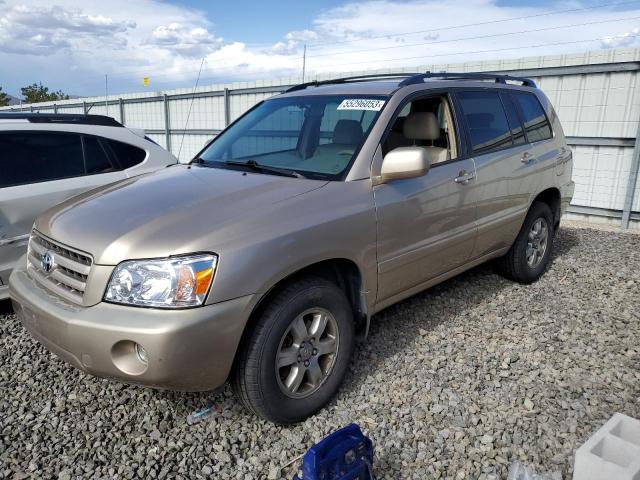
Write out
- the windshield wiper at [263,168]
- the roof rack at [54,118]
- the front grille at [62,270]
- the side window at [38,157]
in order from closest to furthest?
the front grille at [62,270], the windshield wiper at [263,168], the side window at [38,157], the roof rack at [54,118]

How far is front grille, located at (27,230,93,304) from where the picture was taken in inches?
97.5

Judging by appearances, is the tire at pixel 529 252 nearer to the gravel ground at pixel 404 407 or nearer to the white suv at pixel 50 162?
the gravel ground at pixel 404 407

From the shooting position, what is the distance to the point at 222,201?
2709mm

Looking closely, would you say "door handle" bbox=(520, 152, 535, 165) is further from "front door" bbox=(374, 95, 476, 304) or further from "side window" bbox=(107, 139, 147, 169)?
"side window" bbox=(107, 139, 147, 169)

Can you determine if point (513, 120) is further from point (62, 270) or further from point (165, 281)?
point (62, 270)

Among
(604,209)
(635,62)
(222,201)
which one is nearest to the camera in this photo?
(222,201)

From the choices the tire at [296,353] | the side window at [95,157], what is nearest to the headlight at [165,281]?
the tire at [296,353]

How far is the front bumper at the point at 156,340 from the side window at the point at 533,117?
3.41 meters

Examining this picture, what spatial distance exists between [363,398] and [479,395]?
2.30ft

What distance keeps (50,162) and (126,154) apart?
69 cm

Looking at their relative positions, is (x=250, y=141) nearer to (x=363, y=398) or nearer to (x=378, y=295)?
(x=378, y=295)

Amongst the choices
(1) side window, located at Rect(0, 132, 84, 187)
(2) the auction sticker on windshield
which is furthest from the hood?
(1) side window, located at Rect(0, 132, 84, 187)

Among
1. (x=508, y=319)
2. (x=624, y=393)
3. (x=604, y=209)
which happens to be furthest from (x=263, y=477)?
(x=604, y=209)

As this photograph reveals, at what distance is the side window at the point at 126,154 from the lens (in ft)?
15.9
